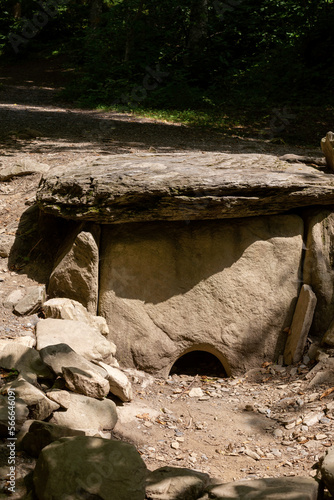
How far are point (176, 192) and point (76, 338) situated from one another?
5.02 feet

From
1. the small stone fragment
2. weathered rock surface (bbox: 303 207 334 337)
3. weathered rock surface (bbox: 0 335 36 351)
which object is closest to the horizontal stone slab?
weathered rock surface (bbox: 303 207 334 337)

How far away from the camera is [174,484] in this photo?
288 centimetres

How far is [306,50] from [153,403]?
12062mm

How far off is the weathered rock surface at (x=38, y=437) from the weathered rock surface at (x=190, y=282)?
1.89m

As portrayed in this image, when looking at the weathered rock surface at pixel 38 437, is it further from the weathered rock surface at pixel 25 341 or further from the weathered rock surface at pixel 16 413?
the weathered rock surface at pixel 25 341

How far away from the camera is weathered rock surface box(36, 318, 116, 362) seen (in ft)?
13.7

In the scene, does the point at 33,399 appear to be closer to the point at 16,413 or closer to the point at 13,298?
the point at 16,413

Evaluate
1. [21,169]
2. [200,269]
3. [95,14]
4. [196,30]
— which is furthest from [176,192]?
[95,14]

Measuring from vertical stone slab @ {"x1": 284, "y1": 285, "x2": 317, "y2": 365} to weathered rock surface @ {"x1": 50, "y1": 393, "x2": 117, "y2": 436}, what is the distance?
79.2 inches

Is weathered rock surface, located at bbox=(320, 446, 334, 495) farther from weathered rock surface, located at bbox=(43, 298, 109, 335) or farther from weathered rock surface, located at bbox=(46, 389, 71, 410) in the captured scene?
weathered rock surface, located at bbox=(43, 298, 109, 335)

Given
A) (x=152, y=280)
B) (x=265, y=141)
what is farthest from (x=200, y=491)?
(x=265, y=141)

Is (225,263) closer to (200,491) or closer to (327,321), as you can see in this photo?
(327,321)

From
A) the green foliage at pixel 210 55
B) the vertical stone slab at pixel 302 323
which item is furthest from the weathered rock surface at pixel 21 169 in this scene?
the green foliage at pixel 210 55

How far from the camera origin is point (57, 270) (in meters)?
4.89
